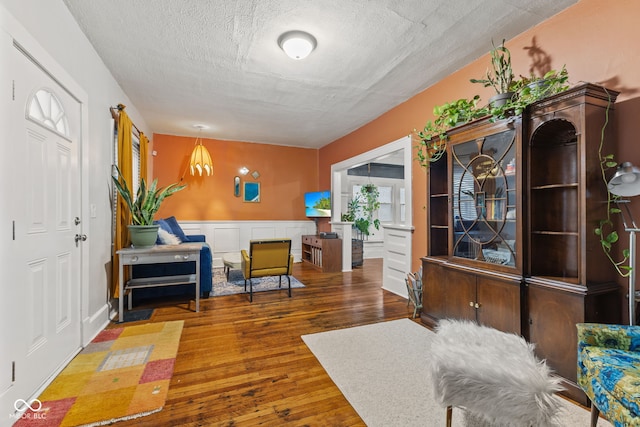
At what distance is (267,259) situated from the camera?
12.1 ft

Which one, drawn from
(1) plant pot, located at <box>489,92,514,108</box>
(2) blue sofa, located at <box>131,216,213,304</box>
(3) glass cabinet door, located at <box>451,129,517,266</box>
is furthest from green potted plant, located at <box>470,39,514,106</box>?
(2) blue sofa, located at <box>131,216,213,304</box>

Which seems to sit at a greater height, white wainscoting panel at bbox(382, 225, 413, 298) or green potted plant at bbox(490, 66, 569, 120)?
green potted plant at bbox(490, 66, 569, 120)

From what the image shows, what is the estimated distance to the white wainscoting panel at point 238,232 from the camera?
593 cm

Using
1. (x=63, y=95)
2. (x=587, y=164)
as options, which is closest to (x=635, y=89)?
(x=587, y=164)

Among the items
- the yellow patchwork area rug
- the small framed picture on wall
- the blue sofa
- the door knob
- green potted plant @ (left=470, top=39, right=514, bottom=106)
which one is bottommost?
the yellow patchwork area rug

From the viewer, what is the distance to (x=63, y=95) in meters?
2.05

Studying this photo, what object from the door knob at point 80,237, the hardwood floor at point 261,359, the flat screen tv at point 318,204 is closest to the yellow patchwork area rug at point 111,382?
the hardwood floor at point 261,359

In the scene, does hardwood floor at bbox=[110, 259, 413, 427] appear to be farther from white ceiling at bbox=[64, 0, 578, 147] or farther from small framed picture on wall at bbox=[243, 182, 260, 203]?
small framed picture on wall at bbox=[243, 182, 260, 203]

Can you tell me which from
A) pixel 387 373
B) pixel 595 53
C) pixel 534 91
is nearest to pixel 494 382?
pixel 387 373

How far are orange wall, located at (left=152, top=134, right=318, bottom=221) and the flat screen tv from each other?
0.46m

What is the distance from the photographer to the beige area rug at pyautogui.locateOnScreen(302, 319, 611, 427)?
61.1 inches

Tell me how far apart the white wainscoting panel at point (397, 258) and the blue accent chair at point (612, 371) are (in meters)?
2.33

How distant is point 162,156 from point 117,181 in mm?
3094

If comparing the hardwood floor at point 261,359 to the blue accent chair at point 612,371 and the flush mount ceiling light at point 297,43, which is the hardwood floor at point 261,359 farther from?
the flush mount ceiling light at point 297,43
